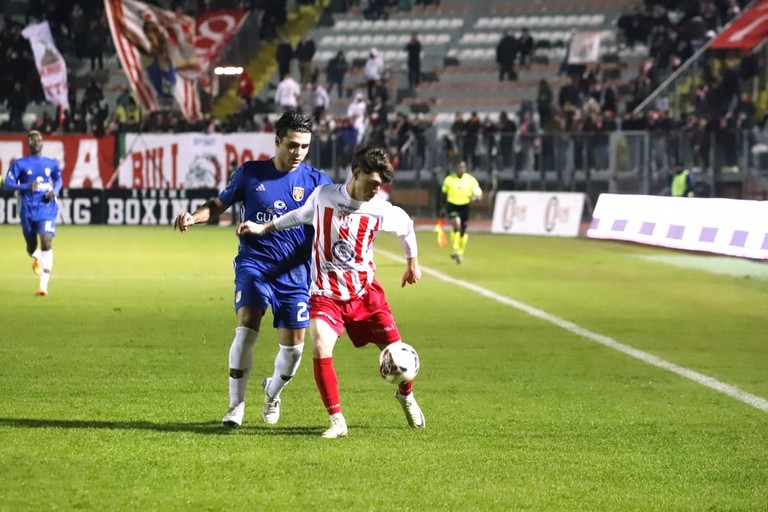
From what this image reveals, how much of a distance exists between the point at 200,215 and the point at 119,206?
105 ft

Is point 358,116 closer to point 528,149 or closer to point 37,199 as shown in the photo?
point 528,149

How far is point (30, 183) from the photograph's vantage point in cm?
2003

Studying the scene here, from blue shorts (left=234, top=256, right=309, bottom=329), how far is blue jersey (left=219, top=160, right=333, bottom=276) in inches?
2.1

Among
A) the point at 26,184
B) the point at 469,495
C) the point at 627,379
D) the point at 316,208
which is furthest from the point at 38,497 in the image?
the point at 26,184

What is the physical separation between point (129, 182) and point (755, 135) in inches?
695

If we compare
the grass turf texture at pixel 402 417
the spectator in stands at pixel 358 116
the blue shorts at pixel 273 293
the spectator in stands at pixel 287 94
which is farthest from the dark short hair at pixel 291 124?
the spectator in stands at pixel 287 94

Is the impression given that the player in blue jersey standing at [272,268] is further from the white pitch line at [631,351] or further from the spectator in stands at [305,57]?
the spectator in stands at [305,57]

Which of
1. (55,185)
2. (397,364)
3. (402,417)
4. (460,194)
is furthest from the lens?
(460,194)

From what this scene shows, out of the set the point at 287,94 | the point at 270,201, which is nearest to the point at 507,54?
the point at 287,94

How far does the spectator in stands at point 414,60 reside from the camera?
45156 mm

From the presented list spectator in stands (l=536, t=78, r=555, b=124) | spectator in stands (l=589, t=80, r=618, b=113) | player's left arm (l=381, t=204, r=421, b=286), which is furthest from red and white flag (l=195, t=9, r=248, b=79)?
player's left arm (l=381, t=204, r=421, b=286)

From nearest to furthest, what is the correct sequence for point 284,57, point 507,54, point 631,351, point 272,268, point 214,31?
point 272,268
point 631,351
point 214,31
point 284,57
point 507,54

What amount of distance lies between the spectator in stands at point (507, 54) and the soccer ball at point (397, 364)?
36923 mm

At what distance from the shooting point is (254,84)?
4669cm
